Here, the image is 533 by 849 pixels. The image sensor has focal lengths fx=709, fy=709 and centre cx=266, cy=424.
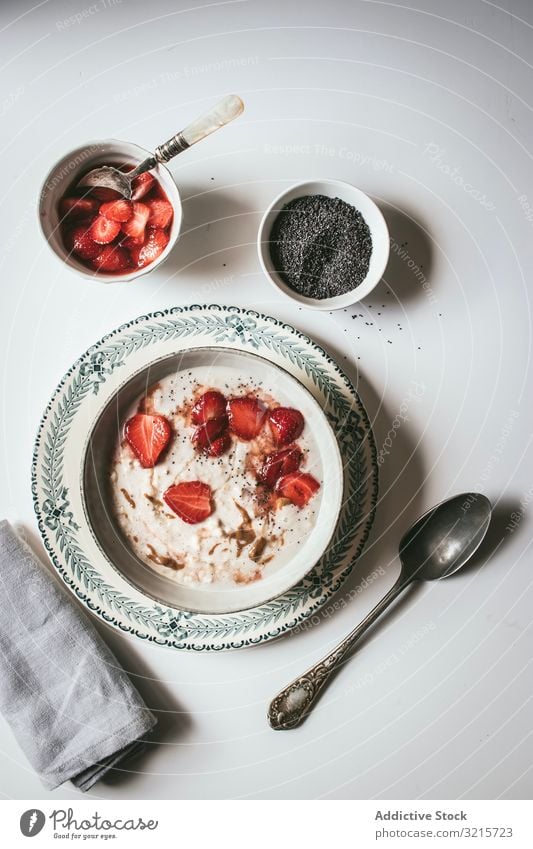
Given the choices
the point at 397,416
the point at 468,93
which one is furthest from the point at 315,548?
the point at 468,93

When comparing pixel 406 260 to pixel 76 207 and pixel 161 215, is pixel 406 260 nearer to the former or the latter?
pixel 161 215

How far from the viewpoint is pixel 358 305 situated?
3.41 ft

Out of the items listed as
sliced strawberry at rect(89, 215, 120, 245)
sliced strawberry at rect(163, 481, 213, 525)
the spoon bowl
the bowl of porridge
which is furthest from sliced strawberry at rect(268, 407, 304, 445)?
sliced strawberry at rect(89, 215, 120, 245)

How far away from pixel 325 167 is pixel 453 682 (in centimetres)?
78

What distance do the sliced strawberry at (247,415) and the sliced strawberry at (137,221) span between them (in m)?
0.27

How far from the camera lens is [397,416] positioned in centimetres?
104

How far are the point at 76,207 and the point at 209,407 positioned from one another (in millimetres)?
330

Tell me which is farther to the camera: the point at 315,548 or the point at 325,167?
the point at 325,167

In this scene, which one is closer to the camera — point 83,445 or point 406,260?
point 83,445

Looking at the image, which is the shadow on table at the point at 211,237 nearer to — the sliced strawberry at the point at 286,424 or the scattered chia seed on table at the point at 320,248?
the scattered chia seed on table at the point at 320,248

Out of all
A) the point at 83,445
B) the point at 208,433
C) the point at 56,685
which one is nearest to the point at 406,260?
the point at 208,433

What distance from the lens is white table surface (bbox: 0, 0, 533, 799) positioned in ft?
3.34

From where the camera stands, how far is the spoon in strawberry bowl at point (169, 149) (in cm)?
96
